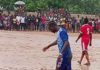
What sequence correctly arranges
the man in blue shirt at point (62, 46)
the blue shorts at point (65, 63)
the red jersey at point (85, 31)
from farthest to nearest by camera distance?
the red jersey at point (85, 31), the blue shorts at point (65, 63), the man in blue shirt at point (62, 46)

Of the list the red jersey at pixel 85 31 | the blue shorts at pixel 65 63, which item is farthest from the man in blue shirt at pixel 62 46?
the red jersey at pixel 85 31

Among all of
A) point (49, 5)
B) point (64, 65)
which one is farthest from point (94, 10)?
point (64, 65)

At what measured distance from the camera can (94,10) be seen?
46.0 meters

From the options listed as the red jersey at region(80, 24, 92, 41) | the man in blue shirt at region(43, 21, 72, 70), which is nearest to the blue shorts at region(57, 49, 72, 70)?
the man in blue shirt at region(43, 21, 72, 70)

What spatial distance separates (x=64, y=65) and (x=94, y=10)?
36.3 meters

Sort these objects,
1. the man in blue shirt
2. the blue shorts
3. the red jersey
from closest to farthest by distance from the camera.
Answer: the man in blue shirt
the blue shorts
the red jersey

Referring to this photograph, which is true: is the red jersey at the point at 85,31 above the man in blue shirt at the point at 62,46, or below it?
below

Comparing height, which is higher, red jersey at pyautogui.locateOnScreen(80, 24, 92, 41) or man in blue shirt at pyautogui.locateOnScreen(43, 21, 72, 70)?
man in blue shirt at pyautogui.locateOnScreen(43, 21, 72, 70)

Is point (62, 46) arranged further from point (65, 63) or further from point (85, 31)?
point (85, 31)

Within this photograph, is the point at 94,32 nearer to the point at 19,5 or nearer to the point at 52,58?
the point at 19,5

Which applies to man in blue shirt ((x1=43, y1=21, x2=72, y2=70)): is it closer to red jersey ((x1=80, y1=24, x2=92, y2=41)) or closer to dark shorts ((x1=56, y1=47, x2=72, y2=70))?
dark shorts ((x1=56, y1=47, x2=72, y2=70))

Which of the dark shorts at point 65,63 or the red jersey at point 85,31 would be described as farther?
the red jersey at point 85,31

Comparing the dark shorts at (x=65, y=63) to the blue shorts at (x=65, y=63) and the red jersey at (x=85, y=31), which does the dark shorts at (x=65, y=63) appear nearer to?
the blue shorts at (x=65, y=63)

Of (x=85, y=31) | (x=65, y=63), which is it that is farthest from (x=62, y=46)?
(x=85, y=31)
